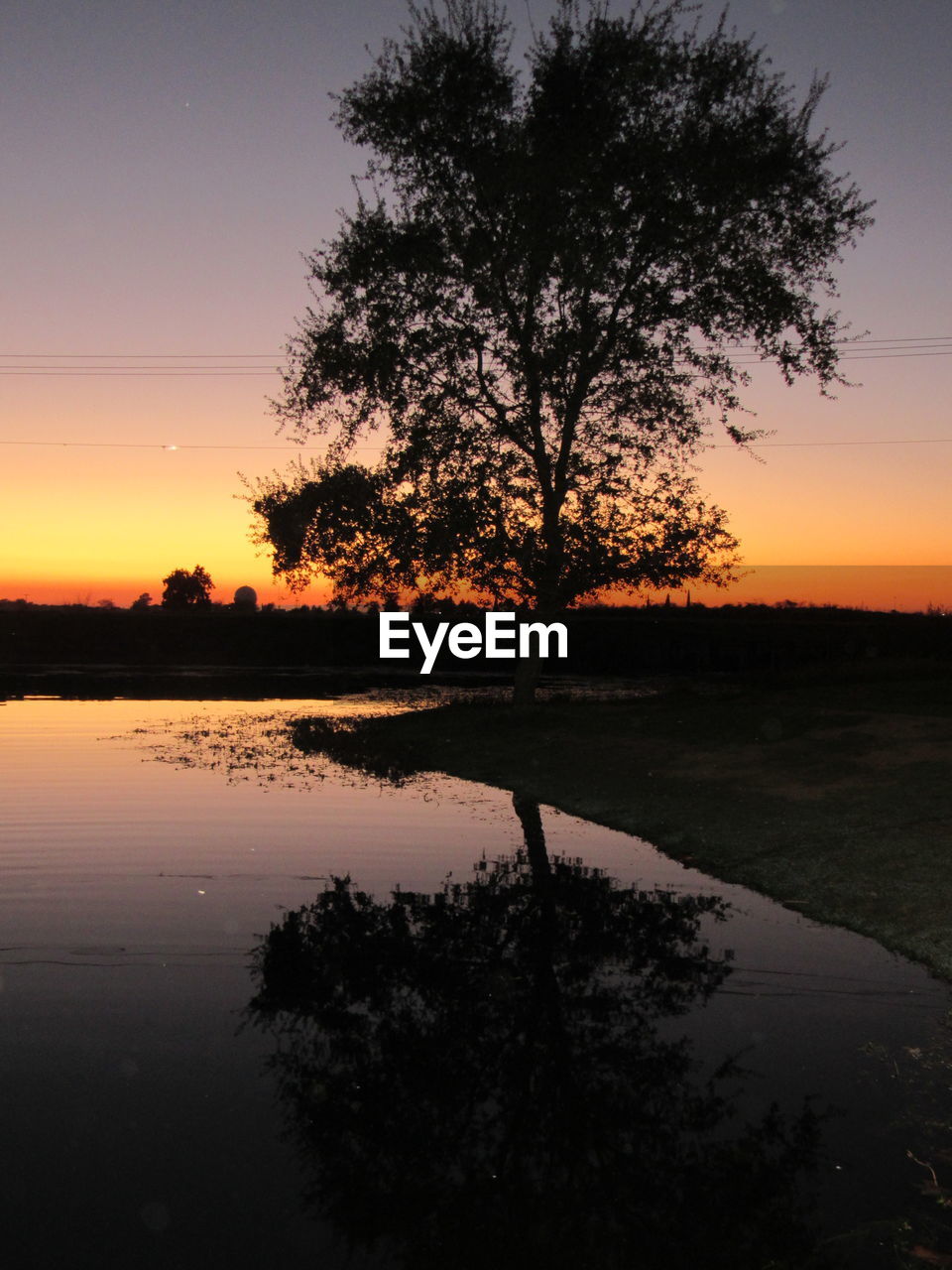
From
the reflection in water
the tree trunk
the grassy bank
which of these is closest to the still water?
the reflection in water

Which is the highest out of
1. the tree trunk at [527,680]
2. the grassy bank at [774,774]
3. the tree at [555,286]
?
the tree at [555,286]

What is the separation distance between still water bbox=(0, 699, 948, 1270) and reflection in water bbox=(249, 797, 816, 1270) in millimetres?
Result: 27

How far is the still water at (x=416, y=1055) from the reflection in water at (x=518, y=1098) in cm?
3

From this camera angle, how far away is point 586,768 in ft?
88.9

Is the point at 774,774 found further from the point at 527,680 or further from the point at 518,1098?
the point at 527,680

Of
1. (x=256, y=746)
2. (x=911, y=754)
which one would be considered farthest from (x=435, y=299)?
(x=911, y=754)

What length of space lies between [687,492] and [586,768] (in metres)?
11.9

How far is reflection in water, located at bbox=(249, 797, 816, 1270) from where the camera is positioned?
6.57 meters

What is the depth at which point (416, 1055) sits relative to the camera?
9.23m

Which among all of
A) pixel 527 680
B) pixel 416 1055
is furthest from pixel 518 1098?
pixel 527 680

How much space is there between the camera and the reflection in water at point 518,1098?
21.6ft

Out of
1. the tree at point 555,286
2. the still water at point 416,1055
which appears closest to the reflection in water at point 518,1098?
the still water at point 416,1055

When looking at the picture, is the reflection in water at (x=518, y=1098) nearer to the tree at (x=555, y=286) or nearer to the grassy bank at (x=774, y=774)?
the grassy bank at (x=774, y=774)

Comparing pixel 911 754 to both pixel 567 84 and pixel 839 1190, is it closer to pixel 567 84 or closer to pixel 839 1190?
pixel 839 1190
